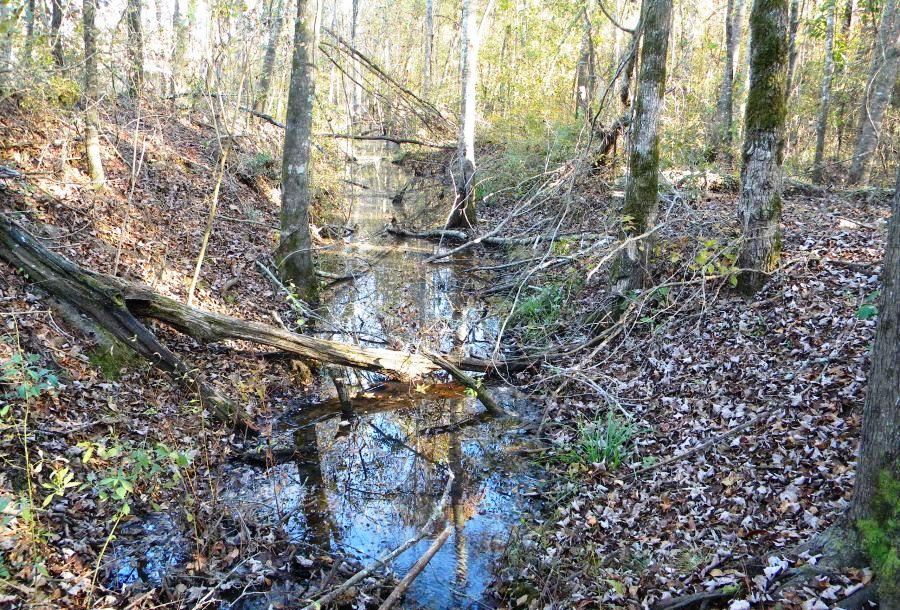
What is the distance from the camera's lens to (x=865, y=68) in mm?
14594

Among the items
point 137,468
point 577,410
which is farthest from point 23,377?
point 577,410

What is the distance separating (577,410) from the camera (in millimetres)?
7910

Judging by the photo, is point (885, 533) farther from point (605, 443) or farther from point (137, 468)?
point (137, 468)

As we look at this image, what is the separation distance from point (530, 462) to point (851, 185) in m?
10.4

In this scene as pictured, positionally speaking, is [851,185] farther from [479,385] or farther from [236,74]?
[236,74]

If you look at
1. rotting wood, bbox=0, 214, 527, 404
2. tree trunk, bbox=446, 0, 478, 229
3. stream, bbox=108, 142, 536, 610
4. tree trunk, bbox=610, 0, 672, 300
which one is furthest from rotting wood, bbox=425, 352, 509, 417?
tree trunk, bbox=446, 0, 478, 229

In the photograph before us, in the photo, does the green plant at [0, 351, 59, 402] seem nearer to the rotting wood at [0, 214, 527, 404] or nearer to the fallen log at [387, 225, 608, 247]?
the rotting wood at [0, 214, 527, 404]

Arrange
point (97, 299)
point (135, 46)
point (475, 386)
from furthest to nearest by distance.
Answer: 1. point (135, 46)
2. point (475, 386)
3. point (97, 299)

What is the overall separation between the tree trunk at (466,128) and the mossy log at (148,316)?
8506mm

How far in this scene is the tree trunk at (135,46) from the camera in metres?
9.62

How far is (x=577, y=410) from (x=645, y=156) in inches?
155

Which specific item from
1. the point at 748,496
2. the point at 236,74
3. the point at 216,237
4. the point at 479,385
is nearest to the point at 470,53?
the point at 236,74

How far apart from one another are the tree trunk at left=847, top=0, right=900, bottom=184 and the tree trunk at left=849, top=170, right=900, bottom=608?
9507 millimetres

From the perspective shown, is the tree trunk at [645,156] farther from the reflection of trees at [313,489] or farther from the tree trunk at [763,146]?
the reflection of trees at [313,489]
